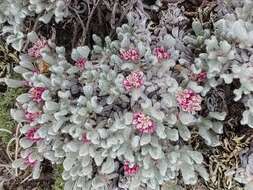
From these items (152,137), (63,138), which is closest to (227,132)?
(152,137)

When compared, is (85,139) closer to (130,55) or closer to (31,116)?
(31,116)

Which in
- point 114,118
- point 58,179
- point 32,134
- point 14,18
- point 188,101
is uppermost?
point 14,18

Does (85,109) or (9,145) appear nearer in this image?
(85,109)

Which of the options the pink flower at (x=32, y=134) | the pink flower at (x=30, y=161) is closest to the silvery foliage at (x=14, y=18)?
the pink flower at (x=32, y=134)

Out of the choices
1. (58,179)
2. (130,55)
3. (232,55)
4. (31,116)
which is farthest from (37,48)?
(232,55)

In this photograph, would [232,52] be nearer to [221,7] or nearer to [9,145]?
[221,7]
